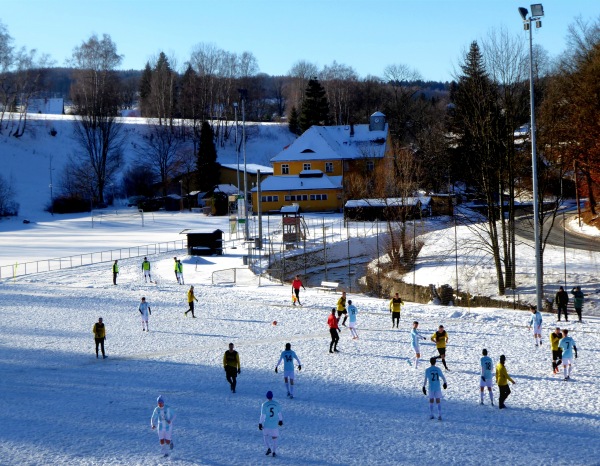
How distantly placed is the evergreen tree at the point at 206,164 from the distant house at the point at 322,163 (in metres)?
8.93

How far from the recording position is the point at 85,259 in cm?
4600

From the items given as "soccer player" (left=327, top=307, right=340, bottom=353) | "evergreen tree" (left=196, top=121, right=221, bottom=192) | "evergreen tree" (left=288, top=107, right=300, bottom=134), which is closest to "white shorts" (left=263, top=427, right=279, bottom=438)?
"soccer player" (left=327, top=307, right=340, bottom=353)

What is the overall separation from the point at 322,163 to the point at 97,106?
1180 inches

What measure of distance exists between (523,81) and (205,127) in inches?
2342

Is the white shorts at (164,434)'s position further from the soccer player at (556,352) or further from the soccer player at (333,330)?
the soccer player at (556,352)

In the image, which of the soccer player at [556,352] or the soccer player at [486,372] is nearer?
the soccer player at [486,372]

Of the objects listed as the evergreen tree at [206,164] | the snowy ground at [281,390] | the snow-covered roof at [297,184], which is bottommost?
the snowy ground at [281,390]

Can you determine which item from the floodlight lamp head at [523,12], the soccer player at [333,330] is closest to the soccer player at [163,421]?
the soccer player at [333,330]

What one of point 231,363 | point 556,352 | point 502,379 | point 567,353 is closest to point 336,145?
point 556,352

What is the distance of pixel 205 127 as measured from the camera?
290ft

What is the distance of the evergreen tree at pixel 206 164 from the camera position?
86.9 metres

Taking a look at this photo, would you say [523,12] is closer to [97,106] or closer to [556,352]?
[556,352]

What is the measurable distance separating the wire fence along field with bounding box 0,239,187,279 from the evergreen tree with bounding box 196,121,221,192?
34.0 meters

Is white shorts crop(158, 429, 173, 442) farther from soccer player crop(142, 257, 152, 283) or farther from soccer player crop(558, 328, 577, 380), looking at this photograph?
soccer player crop(142, 257, 152, 283)
